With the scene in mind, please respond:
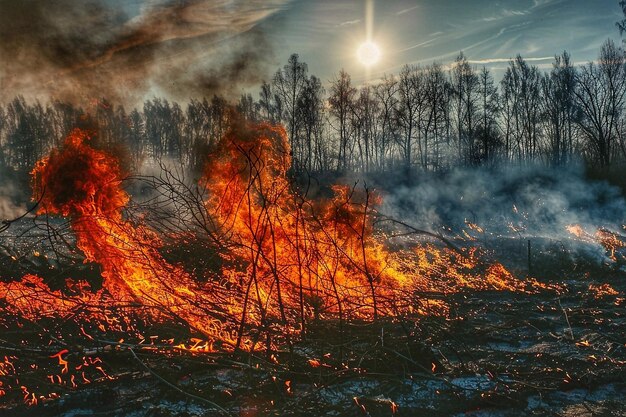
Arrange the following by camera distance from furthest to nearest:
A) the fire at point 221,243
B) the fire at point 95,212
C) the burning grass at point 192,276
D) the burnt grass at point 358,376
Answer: the fire at point 95,212, the fire at point 221,243, the burning grass at point 192,276, the burnt grass at point 358,376

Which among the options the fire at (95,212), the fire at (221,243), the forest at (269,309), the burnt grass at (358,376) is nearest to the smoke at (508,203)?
the forest at (269,309)

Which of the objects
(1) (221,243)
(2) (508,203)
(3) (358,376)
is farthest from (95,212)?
(2) (508,203)

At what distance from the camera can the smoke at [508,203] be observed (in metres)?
19.7

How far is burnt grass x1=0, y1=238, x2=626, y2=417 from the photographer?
184 inches

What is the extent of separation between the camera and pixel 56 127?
22.1 metres

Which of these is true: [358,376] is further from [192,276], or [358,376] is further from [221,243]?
[192,276]

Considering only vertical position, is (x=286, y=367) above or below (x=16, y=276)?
below

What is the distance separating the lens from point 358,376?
538 centimetres

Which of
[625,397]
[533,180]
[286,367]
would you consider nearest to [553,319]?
[625,397]

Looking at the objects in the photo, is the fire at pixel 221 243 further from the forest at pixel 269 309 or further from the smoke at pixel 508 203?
the smoke at pixel 508 203

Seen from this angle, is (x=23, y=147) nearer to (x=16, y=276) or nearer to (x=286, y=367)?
(x=16, y=276)

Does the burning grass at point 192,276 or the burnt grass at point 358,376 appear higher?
the burning grass at point 192,276

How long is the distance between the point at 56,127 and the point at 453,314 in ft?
67.8

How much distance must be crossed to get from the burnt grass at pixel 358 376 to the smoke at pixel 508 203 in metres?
10.5
